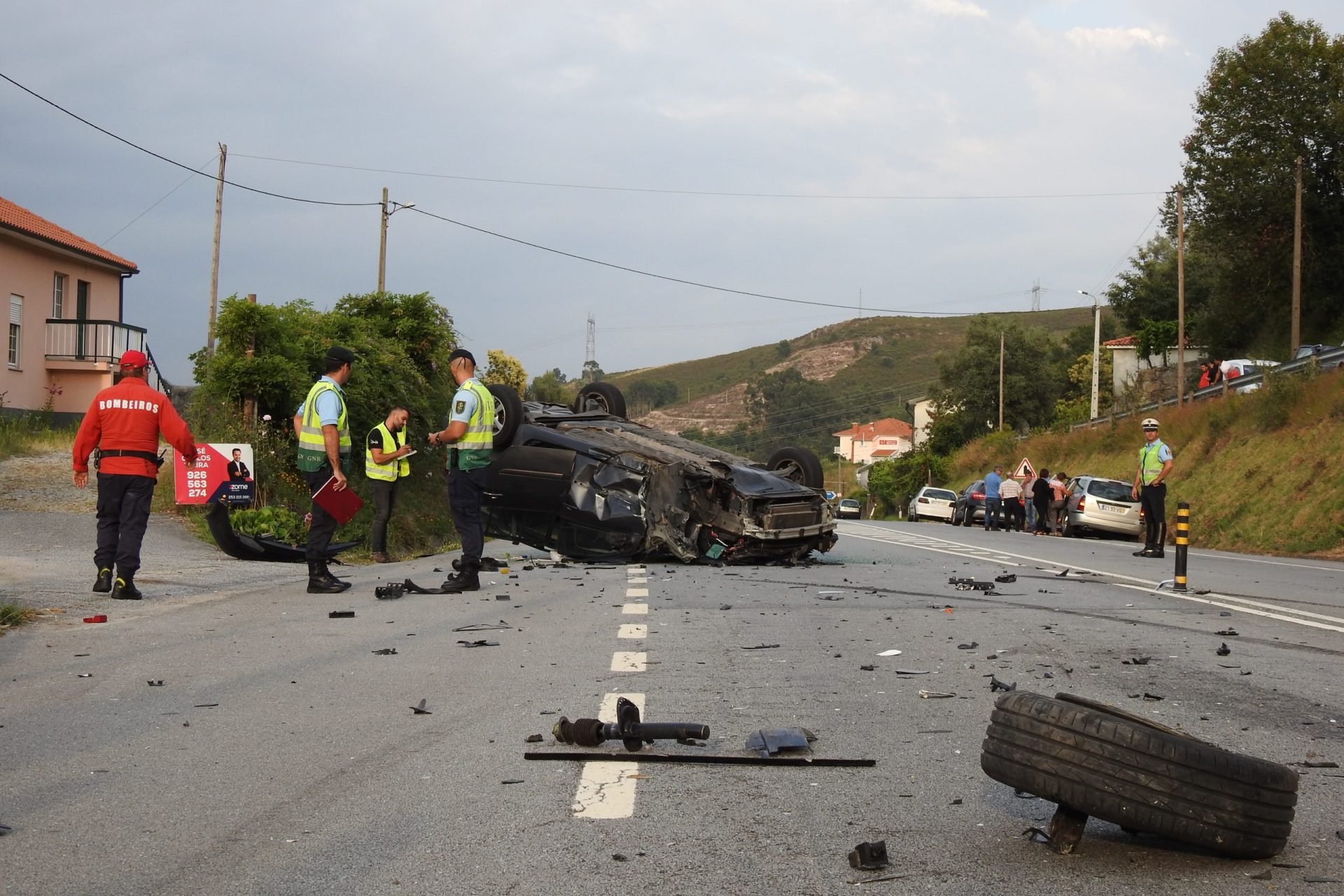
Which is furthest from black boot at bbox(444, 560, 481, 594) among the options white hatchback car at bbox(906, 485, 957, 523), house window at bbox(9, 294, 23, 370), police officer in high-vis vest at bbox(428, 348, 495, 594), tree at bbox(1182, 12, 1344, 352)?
tree at bbox(1182, 12, 1344, 352)

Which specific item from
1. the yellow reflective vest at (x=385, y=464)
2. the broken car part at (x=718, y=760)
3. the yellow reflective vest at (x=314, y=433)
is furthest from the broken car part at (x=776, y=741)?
the yellow reflective vest at (x=385, y=464)

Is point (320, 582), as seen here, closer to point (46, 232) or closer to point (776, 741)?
point (776, 741)

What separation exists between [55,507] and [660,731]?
1593 cm

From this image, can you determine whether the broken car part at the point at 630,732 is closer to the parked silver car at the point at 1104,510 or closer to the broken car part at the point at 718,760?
the broken car part at the point at 718,760

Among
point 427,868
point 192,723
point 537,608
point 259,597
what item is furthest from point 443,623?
point 427,868

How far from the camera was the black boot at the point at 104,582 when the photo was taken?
9852 millimetres

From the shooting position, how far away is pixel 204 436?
903 inches

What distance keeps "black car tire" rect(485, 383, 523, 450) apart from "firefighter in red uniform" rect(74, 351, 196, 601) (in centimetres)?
475

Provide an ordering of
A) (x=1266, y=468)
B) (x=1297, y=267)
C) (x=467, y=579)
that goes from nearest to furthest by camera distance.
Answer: (x=467, y=579)
(x=1266, y=468)
(x=1297, y=267)

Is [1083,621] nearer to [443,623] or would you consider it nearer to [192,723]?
[443,623]

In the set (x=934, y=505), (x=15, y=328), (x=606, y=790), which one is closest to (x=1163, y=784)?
(x=606, y=790)

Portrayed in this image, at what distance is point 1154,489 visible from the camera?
1820 cm

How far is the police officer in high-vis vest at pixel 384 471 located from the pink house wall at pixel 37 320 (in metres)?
19.0

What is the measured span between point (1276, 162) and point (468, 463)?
44.7 m
